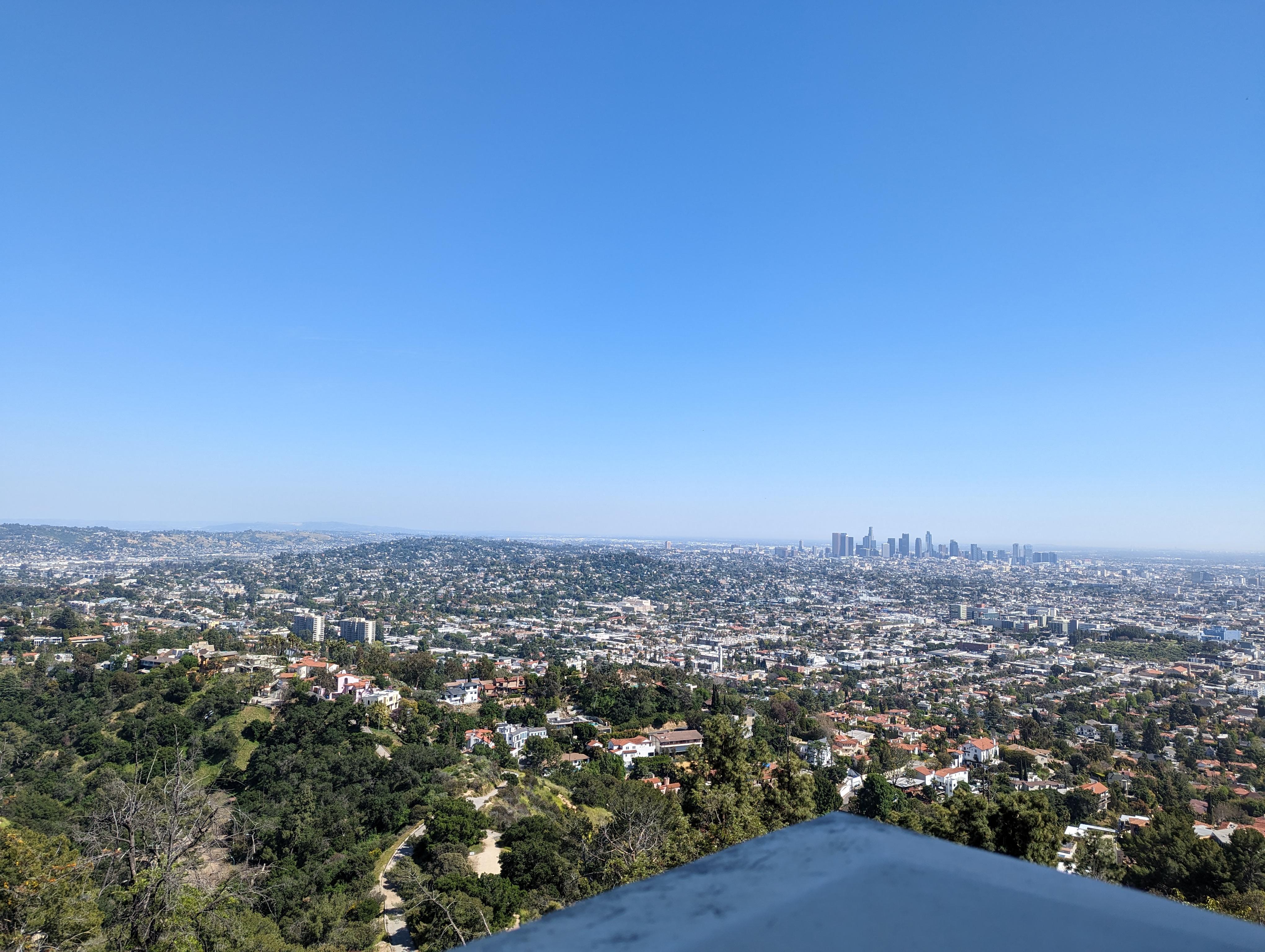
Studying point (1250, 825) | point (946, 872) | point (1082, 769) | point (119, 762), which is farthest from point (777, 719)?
point (946, 872)

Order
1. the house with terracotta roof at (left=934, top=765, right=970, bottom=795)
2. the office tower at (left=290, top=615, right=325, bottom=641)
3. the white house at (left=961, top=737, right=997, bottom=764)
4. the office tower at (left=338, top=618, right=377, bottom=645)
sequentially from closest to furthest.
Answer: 1. the house with terracotta roof at (left=934, top=765, right=970, bottom=795)
2. the white house at (left=961, top=737, right=997, bottom=764)
3. the office tower at (left=290, top=615, right=325, bottom=641)
4. the office tower at (left=338, top=618, right=377, bottom=645)

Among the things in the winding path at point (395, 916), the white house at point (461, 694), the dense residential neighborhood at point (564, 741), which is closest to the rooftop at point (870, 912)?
the dense residential neighborhood at point (564, 741)

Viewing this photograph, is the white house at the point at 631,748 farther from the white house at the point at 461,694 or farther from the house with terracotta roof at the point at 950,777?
the house with terracotta roof at the point at 950,777

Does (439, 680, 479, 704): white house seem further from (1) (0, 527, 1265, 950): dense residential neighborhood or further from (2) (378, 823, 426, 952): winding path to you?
(2) (378, 823, 426, 952): winding path

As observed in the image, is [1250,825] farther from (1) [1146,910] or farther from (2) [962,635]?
(2) [962,635]

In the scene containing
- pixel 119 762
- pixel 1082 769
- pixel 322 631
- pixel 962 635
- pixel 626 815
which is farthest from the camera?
pixel 962 635

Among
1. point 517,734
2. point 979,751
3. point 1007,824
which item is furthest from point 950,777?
point 1007,824

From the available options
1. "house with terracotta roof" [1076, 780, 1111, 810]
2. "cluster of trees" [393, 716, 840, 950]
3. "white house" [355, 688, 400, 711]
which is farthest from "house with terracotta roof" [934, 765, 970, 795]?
"white house" [355, 688, 400, 711]
